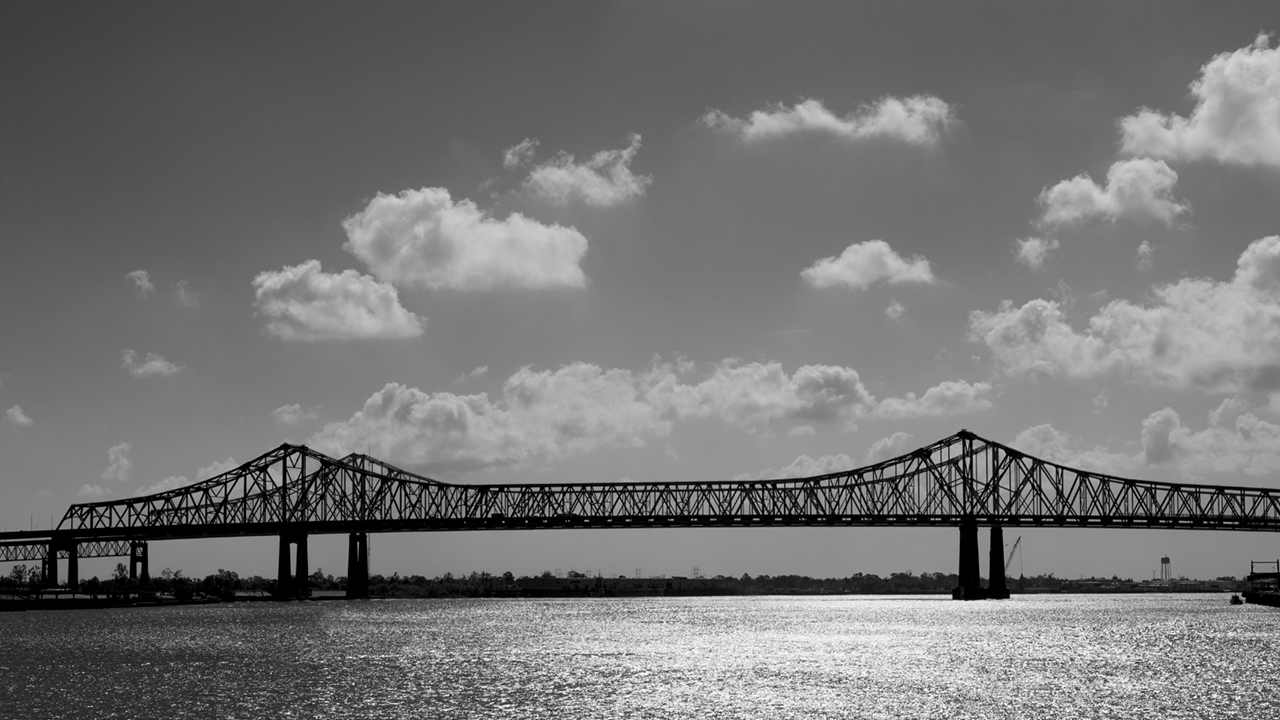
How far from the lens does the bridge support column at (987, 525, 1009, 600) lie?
157m

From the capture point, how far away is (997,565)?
529 ft

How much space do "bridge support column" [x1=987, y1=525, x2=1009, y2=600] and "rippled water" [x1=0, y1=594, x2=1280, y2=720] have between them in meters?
46.5

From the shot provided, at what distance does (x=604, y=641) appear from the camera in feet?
289

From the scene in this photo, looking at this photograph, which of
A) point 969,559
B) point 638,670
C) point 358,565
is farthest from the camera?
point 358,565

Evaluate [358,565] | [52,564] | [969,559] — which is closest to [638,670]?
[969,559]

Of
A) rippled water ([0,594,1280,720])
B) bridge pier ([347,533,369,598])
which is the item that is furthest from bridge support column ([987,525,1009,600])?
bridge pier ([347,533,369,598])

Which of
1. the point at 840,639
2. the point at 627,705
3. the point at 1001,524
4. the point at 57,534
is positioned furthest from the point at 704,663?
the point at 57,534

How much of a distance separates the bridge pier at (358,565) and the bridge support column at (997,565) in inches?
3102

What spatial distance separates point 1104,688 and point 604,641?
126ft

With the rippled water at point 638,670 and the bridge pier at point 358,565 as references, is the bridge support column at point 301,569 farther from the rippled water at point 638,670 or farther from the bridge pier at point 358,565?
the rippled water at point 638,670

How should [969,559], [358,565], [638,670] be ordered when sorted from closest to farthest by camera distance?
[638,670] → [969,559] → [358,565]

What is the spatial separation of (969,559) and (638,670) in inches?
3898

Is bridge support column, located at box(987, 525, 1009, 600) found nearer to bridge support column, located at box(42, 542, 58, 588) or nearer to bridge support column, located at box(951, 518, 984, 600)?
bridge support column, located at box(951, 518, 984, 600)

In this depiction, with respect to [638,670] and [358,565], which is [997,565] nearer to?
[358,565]
